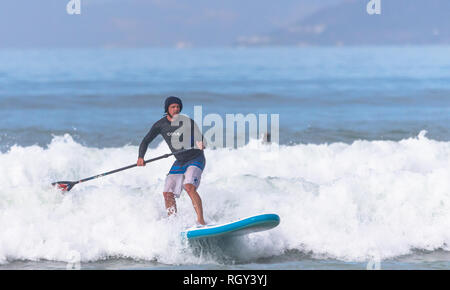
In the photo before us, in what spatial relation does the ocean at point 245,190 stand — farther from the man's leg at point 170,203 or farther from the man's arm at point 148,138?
the man's arm at point 148,138

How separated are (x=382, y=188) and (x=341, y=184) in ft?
1.99

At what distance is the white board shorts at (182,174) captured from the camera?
26.2 feet

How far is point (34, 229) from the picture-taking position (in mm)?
8445

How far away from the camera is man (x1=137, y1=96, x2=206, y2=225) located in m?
7.91

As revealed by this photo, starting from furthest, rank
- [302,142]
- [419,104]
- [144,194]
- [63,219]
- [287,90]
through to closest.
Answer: [287,90]
[419,104]
[302,142]
[144,194]
[63,219]

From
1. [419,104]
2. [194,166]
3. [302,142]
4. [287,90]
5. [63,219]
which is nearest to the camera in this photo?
[194,166]

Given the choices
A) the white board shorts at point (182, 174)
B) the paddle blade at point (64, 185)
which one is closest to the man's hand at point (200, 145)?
the white board shorts at point (182, 174)

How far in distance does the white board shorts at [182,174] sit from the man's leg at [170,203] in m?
0.05

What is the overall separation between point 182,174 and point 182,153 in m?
0.25

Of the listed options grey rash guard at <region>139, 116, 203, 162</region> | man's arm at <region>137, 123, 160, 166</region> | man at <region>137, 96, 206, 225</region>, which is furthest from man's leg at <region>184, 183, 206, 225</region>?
man's arm at <region>137, 123, 160, 166</region>

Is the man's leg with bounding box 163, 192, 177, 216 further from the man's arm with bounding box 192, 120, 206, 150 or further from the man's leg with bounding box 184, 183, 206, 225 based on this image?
the man's arm with bounding box 192, 120, 206, 150
